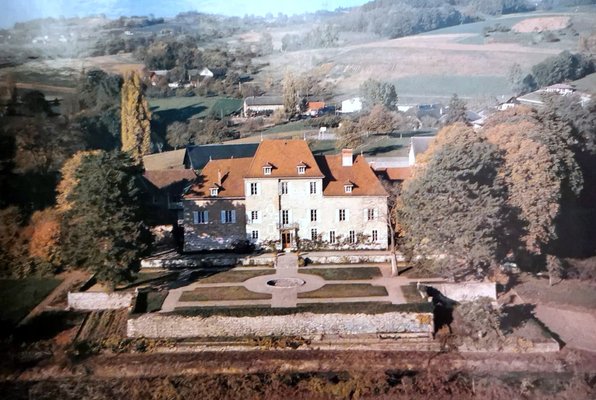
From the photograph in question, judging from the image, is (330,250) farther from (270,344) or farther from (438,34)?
(438,34)

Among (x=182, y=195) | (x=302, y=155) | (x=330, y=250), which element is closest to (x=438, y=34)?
(x=302, y=155)

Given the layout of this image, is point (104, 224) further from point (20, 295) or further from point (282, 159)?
point (282, 159)

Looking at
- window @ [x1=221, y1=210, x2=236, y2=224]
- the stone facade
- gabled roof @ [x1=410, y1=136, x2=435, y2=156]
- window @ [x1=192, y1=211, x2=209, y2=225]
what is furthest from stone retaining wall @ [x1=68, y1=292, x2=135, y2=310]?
gabled roof @ [x1=410, y1=136, x2=435, y2=156]

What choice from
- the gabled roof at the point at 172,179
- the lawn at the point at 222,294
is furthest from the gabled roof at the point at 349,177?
the lawn at the point at 222,294

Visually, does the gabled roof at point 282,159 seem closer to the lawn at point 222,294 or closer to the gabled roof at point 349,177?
the gabled roof at point 349,177

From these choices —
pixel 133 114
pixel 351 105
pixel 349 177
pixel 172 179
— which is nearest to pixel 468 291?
pixel 349 177

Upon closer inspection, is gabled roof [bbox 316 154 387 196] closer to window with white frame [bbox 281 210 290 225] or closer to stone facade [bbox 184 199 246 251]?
window with white frame [bbox 281 210 290 225]
